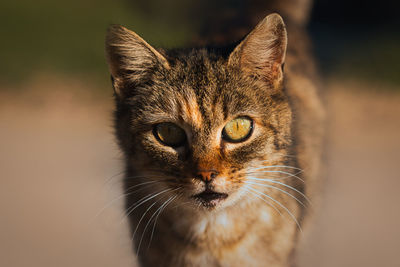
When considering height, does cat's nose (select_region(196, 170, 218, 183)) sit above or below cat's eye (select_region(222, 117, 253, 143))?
below

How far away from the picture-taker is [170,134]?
140 centimetres

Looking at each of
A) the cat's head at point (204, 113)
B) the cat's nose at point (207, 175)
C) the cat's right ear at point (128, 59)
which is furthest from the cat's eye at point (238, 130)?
the cat's right ear at point (128, 59)

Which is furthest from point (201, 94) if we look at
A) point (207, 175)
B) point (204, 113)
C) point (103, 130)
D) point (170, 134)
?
point (103, 130)

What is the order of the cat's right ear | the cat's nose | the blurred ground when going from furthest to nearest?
1. the blurred ground
2. the cat's right ear
3. the cat's nose

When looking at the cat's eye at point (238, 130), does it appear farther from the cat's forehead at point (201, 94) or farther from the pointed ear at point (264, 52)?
the pointed ear at point (264, 52)

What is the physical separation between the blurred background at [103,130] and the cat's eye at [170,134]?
35cm

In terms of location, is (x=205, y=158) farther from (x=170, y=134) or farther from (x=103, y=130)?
(x=103, y=130)

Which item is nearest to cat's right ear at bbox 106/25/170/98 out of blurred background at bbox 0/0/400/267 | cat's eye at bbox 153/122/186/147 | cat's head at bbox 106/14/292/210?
cat's head at bbox 106/14/292/210

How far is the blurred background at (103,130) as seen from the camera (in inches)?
89.2

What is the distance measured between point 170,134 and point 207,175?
0.21 metres

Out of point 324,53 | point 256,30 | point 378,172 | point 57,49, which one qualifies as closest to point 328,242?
point 378,172

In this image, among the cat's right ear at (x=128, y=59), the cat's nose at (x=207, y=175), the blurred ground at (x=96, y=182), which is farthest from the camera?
the blurred ground at (x=96, y=182)

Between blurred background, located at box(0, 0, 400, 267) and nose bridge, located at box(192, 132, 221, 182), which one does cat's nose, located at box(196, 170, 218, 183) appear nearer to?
nose bridge, located at box(192, 132, 221, 182)

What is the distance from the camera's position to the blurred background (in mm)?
2266
